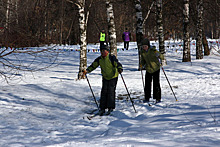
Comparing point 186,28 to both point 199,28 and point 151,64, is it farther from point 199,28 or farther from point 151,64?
point 151,64

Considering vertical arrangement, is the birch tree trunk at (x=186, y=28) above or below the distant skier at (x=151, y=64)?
above

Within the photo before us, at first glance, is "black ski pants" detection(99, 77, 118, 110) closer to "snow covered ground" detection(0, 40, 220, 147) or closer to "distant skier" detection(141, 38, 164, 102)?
"snow covered ground" detection(0, 40, 220, 147)

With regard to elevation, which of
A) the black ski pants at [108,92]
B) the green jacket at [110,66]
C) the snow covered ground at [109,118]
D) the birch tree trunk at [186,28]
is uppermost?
the birch tree trunk at [186,28]

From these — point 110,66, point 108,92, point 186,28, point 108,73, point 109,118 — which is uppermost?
point 186,28

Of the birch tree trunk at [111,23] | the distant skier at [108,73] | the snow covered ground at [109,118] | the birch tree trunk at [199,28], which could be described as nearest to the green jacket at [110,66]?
the distant skier at [108,73]

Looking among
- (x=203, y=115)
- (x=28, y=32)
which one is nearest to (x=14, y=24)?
(x=28, y=32)

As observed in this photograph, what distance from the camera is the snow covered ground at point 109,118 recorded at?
12.9ft

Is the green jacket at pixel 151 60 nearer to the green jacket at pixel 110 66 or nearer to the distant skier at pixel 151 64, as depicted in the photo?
the distant skier at pixel 151 64

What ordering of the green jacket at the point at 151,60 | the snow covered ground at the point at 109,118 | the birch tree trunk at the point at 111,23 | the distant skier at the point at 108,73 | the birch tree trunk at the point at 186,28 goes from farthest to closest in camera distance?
the birch tree trunk at the point at 186,28, the birch tree trunk at the point at 111,23, the green jacket at the point at 151,60, the distant skier at the point at 108,73, the snow covered ground at the point at 109,118

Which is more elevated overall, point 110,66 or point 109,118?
point 110,66

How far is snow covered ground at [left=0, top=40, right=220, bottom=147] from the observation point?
3922 mm

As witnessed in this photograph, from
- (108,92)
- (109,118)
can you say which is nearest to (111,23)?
(108,92)

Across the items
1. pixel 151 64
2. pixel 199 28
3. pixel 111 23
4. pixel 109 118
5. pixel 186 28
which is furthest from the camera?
pixel 199 28

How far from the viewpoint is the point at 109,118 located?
6.27m
